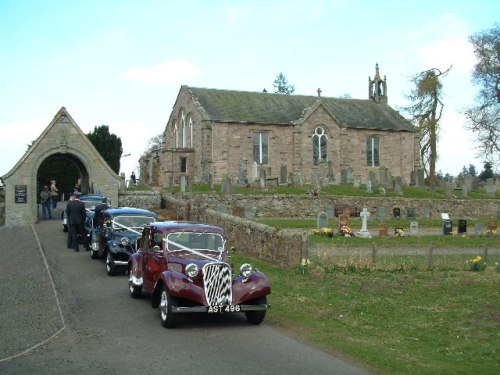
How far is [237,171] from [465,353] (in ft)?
129

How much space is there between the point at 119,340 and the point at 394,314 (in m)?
Result: 5.16

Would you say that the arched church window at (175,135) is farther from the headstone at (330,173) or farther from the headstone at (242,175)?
the headstone at (330,173)

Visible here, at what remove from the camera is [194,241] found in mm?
12375

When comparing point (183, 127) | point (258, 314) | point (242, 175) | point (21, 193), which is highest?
point (183, 127)

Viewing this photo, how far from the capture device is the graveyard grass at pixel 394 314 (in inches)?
348

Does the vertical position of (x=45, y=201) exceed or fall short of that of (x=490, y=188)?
it falls short

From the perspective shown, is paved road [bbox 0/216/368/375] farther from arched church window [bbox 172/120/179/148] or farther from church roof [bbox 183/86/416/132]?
arched church window [bbox 172/120/179/148]

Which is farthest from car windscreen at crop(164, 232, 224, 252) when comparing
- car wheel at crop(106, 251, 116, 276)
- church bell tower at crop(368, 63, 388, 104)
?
church bell tower at crop(368, 63, 388, 104)

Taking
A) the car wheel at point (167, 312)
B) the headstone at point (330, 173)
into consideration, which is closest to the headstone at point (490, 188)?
the headstone at point (330, 173)

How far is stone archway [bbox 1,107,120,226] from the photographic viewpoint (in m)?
30.6

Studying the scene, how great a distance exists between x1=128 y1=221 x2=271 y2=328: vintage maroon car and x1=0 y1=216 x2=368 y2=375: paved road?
0.35 meters

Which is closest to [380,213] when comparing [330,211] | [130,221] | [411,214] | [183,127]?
[330,211]

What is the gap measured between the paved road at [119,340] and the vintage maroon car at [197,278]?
353mm

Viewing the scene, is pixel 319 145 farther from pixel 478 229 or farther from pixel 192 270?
pixel 192 270
